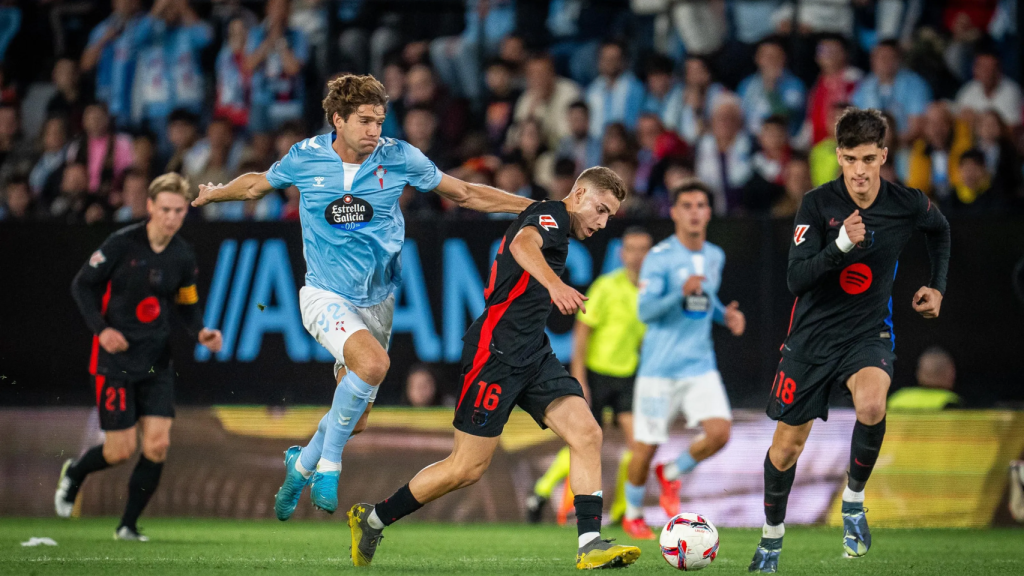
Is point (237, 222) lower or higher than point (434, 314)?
higher

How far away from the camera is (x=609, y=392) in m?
11.0

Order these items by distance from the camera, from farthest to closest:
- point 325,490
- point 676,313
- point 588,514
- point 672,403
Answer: point 672,403 < point 676,313 < point 325,490 < point 588,514

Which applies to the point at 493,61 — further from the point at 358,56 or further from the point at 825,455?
the point at 825,455

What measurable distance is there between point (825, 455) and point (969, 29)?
5.42 metres

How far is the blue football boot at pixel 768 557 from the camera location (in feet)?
22.1

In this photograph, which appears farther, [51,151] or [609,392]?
[51,151]

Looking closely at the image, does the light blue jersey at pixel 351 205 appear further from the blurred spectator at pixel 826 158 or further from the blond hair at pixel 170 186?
the blurred spectator at pixel 826 158

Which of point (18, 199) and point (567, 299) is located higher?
point (567, 299)

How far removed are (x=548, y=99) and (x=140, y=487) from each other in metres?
6.16

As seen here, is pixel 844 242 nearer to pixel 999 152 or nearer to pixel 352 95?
pixel 352 95

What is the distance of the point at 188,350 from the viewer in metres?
11.7

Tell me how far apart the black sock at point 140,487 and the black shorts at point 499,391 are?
3.59m

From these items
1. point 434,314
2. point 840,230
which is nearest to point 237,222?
point 434,314

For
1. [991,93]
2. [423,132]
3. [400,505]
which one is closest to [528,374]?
[400,505]
